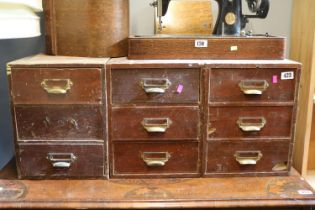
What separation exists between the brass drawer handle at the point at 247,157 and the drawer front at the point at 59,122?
1.57ft

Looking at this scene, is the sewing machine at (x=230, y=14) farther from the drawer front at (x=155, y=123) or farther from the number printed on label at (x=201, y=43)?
the drawer front at (x=155, y=123)

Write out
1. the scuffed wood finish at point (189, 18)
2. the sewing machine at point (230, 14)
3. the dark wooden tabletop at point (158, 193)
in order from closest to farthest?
the dark wooden tabletop at point (158, 193), the sewing machine at point (230, 14), the scuffed wood finish at point (189, 18)

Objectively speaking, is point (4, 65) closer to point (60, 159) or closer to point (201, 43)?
point (60, 159)

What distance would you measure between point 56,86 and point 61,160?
0.25m

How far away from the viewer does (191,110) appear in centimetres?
121

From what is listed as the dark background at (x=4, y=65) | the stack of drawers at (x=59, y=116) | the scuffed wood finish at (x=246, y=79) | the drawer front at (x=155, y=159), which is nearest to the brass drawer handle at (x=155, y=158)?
the drawer front at (x=155, y=159)

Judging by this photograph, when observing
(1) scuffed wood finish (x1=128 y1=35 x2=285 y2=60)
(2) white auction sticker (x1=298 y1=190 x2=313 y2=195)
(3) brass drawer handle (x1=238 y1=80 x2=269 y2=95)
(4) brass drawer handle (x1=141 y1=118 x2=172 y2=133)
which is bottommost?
(2) white auction sticker (x1=298 y1=190 x2=313 y2=195)

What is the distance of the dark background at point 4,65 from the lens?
1.58 meters

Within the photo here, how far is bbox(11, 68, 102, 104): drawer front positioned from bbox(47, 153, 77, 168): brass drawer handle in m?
0.18

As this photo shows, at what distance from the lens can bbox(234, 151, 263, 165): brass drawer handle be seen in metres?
1.26

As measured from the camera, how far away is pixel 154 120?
122 cm

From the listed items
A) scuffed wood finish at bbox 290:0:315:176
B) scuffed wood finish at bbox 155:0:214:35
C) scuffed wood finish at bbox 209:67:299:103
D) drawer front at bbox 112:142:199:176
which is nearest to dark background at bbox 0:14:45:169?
scuffed wood finish at bbox 155:0:214:35

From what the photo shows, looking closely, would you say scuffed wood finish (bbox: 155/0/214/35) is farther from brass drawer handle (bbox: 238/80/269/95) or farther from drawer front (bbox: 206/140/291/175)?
drawer front (bbox: 206/140/291/175)

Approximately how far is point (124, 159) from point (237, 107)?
16.8 inches
